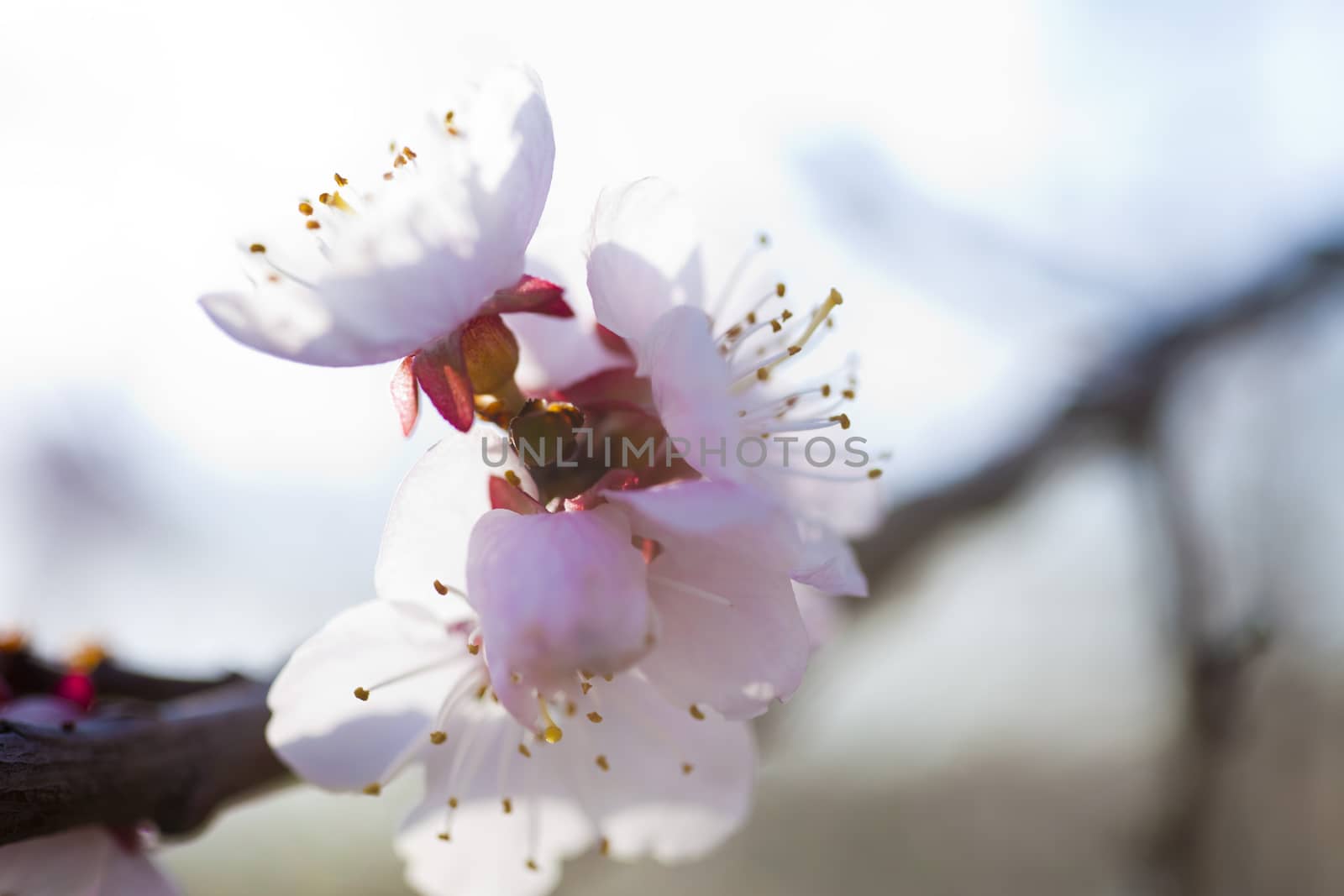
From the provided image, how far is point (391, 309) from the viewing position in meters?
0.42

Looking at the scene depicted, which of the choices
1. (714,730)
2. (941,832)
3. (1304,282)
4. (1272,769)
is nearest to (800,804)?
(941,832)

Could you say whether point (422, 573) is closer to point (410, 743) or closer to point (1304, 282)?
point (410, 743)

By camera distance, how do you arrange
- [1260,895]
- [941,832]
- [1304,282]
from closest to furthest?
[1304,282] < [1260,895] < [941,832]

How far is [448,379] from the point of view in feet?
1.57

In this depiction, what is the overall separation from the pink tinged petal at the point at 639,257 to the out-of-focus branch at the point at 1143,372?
2.80 feet

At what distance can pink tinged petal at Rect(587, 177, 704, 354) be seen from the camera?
0.51 metres

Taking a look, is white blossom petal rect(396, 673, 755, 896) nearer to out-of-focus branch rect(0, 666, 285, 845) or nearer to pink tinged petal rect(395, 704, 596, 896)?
pink tinged petal rect(395, 704, 596, 896)

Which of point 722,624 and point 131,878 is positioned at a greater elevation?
point 722,624

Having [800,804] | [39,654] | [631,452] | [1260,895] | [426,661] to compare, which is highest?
[631,452]

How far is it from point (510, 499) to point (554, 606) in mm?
101

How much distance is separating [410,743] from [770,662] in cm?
25

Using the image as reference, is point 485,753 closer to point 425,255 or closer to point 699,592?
point 699,592

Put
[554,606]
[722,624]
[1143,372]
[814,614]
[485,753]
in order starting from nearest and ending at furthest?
1. [554,606]
2. [722,624]
3. [485,753]
4. [814,614]
5. [1143,372]

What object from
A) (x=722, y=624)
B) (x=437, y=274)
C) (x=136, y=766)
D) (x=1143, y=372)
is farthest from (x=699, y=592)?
(x=1143, y=372)
